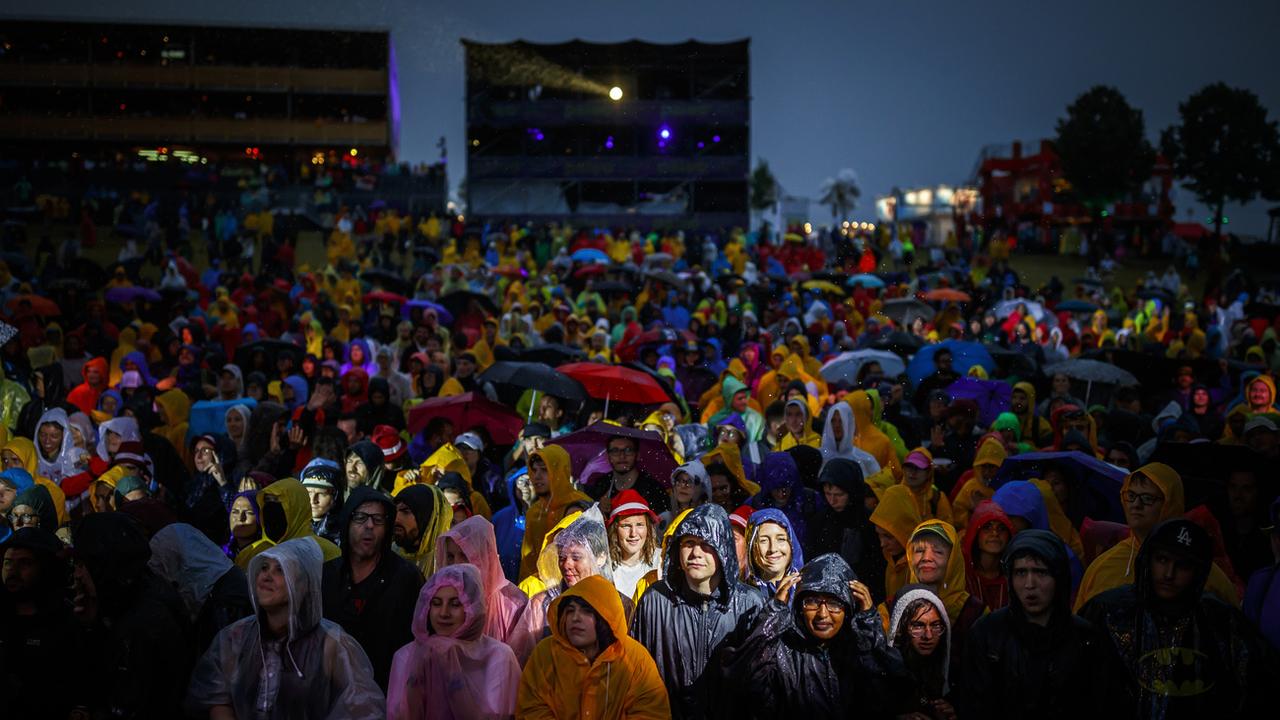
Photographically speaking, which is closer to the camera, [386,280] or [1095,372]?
[1095,372]

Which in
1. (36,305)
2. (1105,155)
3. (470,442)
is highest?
(1105,155)

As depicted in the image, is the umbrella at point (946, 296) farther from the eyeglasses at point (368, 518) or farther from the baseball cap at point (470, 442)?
the eyeglasses at point (368, 518)

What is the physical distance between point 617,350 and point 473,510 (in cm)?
671

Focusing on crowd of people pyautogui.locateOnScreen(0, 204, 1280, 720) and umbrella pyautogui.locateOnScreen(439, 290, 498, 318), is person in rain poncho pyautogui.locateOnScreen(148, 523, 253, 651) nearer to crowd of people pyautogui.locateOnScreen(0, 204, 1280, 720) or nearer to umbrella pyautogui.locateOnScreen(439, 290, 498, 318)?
crowd of people pyautogui.locateOnScreen(0, 204, 1280, 720)

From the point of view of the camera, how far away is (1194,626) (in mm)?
4113

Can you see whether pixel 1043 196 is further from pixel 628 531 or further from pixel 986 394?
pixel 628 531

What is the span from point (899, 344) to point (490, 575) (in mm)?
8266

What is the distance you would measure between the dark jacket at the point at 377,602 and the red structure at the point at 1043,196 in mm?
42885

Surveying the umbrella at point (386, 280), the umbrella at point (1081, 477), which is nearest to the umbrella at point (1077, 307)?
the umbrella at point (386, 280)

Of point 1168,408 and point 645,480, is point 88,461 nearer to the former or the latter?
point 645,480

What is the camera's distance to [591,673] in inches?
164

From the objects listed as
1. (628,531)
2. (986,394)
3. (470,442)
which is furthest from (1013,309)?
(628,531)

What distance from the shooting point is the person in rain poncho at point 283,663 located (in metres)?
4.20

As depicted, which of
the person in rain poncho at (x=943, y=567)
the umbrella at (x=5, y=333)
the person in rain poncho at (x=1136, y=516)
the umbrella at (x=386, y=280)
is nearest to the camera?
the person in rain poncho at (x=943, y=567)
